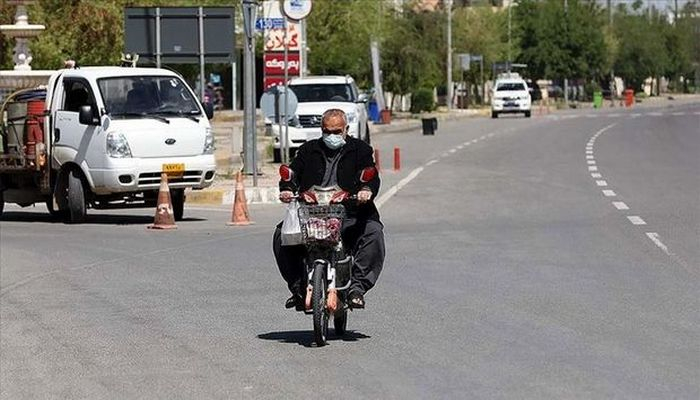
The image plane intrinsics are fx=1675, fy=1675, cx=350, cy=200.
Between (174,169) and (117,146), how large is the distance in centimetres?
81

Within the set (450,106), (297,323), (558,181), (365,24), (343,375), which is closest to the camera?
(343,375)

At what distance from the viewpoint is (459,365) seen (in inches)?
392

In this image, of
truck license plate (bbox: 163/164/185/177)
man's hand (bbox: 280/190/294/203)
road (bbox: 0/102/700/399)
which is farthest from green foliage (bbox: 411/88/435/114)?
man's hand (bbox: 280/190/294/203)

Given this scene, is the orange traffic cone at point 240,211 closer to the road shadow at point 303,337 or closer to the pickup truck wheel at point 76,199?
the pickup truck wheel at point 76,199

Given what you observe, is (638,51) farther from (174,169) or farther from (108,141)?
(108,141)

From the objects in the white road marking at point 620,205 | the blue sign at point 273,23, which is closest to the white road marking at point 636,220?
the white road marking at point 620,205

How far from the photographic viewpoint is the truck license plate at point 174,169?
73.2 ft

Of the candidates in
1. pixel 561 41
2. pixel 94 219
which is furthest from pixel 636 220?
pixel 561 41

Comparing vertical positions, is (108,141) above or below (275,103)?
below

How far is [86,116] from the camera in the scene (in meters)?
22.4

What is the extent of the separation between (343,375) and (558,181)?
19.6 m

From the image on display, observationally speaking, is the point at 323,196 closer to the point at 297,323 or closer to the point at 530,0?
the point at 297,323

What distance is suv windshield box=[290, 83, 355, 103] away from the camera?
1513 inches

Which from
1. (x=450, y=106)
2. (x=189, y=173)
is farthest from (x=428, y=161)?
(x=450, y=106)
